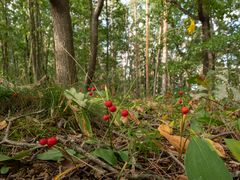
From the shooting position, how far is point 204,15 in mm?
8805

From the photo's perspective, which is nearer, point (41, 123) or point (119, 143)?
point (119, 143)

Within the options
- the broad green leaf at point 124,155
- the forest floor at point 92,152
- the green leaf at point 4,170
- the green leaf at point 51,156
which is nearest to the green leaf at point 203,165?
the forest floor at point 92,152

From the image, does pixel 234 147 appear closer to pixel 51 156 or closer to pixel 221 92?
pixel 221 92

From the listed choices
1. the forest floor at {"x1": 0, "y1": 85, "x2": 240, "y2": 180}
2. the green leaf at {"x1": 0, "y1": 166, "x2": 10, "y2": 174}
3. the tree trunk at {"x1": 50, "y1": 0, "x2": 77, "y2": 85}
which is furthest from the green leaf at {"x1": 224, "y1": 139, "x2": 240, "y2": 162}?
the tree trunk at {"x1": 50, "y1": 0, "x2": 77, "y2": 85}

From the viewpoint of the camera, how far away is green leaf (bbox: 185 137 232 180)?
733mm

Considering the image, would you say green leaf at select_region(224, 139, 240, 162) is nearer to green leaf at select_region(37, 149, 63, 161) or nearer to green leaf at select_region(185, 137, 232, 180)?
green leaf at select_region(185, 137, 232, 180)

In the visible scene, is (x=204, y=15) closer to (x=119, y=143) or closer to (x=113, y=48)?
(x=119, y=143)

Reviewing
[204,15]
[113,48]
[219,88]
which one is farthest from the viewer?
[113,48]

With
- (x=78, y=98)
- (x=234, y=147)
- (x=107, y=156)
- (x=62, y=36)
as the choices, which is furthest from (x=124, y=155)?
(x=62, y=36)

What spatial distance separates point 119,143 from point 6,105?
110cm

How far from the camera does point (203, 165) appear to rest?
2.47 feet

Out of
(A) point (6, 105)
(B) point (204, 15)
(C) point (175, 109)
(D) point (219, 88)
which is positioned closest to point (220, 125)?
(D) point (219, 88)

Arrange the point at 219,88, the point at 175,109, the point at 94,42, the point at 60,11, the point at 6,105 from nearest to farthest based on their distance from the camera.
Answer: the point at 219,88 → the point at 6,105 → the point at 175,109 → the point at 60,11 → the point at 94,42

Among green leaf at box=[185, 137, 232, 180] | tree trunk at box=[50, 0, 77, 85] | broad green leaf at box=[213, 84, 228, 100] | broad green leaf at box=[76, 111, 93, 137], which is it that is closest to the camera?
green leaf at box=[185, 137, 232, 180]
